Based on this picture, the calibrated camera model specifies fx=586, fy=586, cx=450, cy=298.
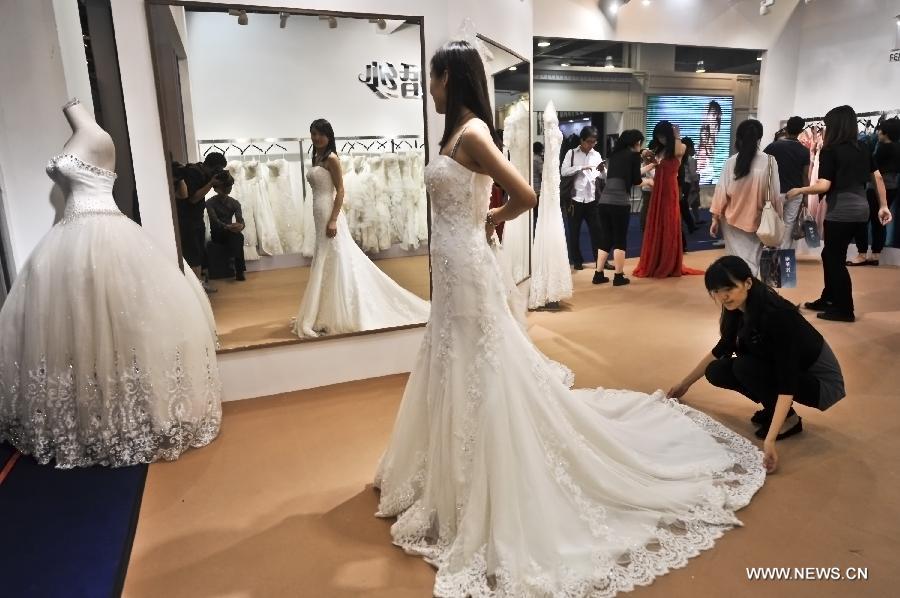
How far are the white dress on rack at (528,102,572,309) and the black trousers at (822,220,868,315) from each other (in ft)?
6.94

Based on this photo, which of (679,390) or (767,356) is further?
(679,390)

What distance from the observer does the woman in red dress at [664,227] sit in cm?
654

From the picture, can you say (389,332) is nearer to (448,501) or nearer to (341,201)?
(341,201)

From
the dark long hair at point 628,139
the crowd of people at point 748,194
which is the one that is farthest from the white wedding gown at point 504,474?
the dark long hair at point 628,139

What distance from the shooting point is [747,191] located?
4191 mm

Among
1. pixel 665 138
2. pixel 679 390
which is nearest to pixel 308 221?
pixel 679 390

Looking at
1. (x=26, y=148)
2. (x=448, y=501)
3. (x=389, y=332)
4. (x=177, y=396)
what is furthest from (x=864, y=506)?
(x=26, y=148)

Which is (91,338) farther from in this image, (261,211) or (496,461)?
(496,461)

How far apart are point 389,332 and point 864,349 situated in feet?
10.8

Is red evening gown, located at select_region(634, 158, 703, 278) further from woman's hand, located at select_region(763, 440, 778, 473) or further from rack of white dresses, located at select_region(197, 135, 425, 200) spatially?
woman's hand, located at select_region(763, 440, 778, 473)

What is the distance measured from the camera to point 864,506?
2281 millimetres

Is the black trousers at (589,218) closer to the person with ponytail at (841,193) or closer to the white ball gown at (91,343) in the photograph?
the person with ponytail at (841,193)

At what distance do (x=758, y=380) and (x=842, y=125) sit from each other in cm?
284

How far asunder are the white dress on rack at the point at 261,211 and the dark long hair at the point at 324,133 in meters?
0.34
